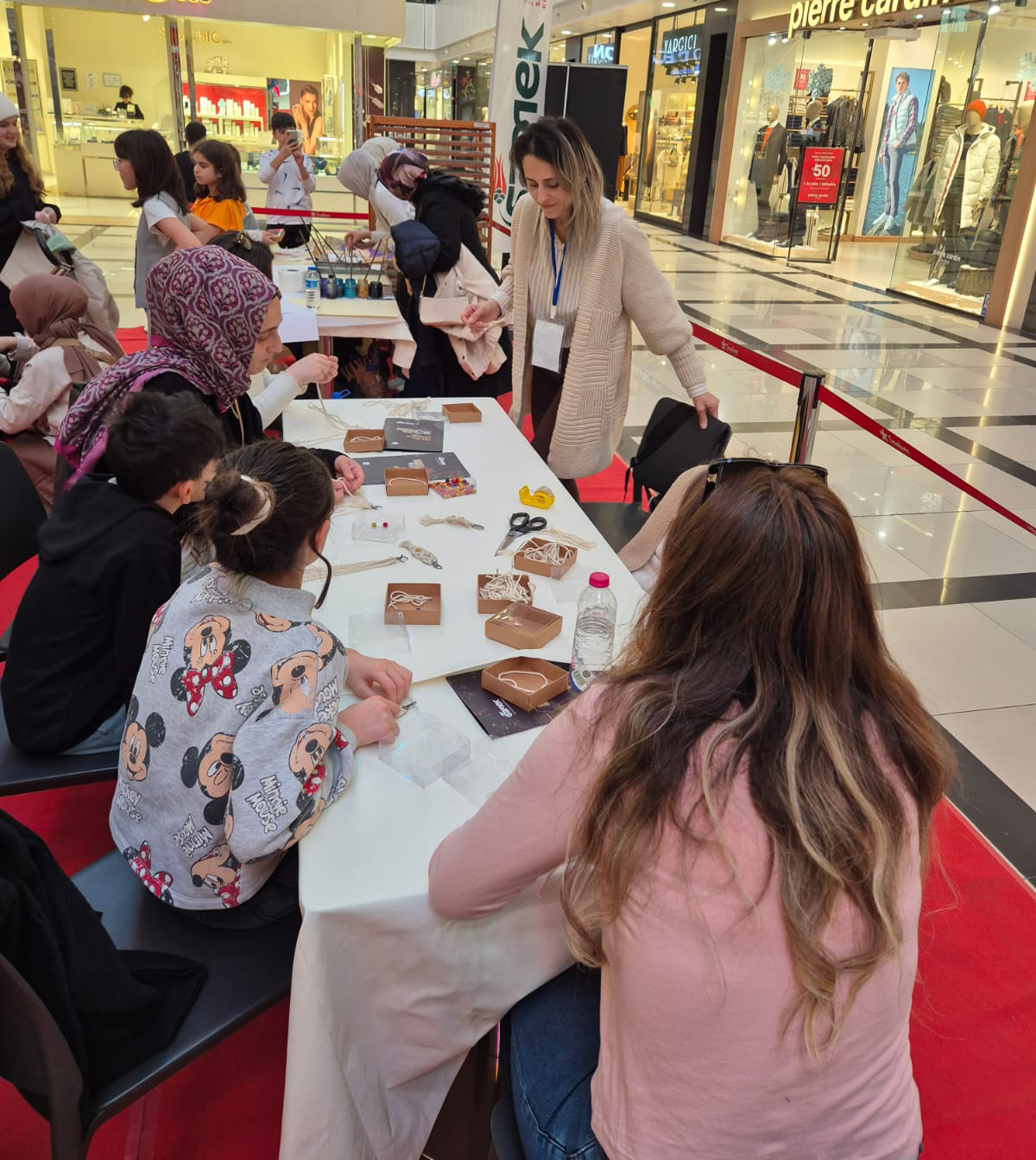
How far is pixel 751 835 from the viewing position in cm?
84

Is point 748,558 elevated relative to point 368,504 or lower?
elevated

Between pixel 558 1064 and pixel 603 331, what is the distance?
2.33 metres

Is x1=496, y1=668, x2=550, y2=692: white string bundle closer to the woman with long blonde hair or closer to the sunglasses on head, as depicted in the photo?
the sunglasses on head

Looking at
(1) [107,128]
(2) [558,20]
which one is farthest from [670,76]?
(1) [107,128]

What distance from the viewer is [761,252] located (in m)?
13.3

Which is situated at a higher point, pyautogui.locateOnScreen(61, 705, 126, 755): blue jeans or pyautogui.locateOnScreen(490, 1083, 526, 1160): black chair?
pyautogui.locateOnScreen(61, 705, 126, 755): blue jeans

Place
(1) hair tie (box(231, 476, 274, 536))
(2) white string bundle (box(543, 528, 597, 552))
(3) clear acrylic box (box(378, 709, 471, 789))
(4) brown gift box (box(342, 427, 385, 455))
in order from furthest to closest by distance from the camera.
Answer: (4) brown gift box (box(342, 427, 385, 455)), (2) white string bundle (box(543, 528, 597, 552)), (3) clear acrylic box (box(378, 709, 471, 789)), (1) hair tie (box(231, 476, 274, 536))

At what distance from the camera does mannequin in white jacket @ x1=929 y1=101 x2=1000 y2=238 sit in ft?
29.6

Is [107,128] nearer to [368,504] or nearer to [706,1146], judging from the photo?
[368,504]

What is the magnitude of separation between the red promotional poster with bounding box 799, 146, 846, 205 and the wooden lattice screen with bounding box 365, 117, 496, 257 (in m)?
6.18

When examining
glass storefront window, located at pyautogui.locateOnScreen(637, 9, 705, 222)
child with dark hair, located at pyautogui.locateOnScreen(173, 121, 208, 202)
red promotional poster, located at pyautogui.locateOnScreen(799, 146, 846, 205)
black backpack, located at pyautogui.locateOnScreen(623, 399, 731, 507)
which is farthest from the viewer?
glass storefront window, located at pyautogui.locateOnScreen(637, 9, 705, 222)

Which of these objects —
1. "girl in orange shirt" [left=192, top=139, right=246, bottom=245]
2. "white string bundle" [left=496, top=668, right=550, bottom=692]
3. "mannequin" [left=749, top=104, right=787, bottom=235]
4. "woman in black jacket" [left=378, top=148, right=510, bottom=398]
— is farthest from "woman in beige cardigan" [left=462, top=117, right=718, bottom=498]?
"mannequin" [left=749, top=104, right=787, bottom=235]

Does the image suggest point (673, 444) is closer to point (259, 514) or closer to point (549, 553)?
point (549, 553)

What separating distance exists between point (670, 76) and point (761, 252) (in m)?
3.96
